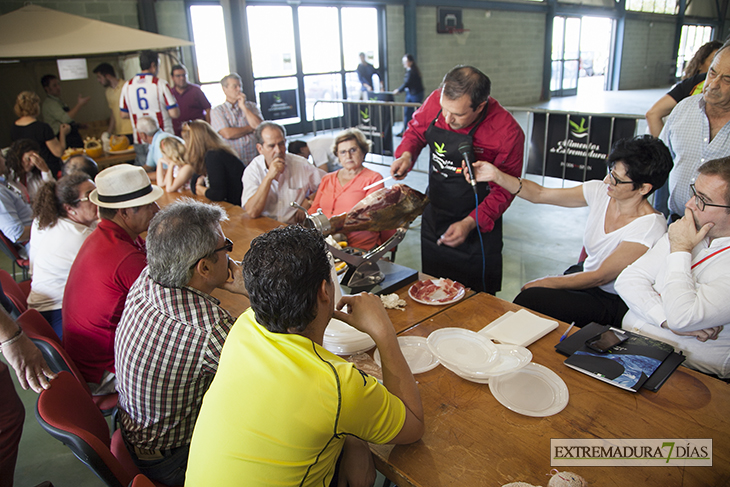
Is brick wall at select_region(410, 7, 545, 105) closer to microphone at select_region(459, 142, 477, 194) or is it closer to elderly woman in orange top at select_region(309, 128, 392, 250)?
elderly woman in orange top at select_region(309, 128, 392, 250)

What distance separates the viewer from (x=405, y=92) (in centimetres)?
1191

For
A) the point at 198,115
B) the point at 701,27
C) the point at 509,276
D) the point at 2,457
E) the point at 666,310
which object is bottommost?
the point at 509,276

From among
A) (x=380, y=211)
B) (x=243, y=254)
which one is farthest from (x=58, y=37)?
(x=380, y=211)

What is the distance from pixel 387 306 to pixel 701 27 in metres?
26.4

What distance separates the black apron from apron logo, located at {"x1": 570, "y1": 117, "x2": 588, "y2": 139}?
2.31 m

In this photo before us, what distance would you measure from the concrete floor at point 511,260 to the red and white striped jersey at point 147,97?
7.45 ft

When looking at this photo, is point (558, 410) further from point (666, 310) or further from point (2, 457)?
point (2, 457)

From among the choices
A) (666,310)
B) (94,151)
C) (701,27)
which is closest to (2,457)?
(666,310)

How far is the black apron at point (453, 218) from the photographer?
290 cm

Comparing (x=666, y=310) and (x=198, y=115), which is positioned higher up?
(x=198, y=115)

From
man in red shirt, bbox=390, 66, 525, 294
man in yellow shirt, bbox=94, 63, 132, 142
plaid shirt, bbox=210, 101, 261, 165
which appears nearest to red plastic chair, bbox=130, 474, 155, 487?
man in red shirt, bbox=390, 66, 525, 294

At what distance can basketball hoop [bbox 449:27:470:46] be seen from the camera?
12.8 m

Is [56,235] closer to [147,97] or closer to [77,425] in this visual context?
[77,425]

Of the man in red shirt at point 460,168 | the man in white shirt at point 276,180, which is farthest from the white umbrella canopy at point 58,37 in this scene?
the man in red shirt at point 460,168
